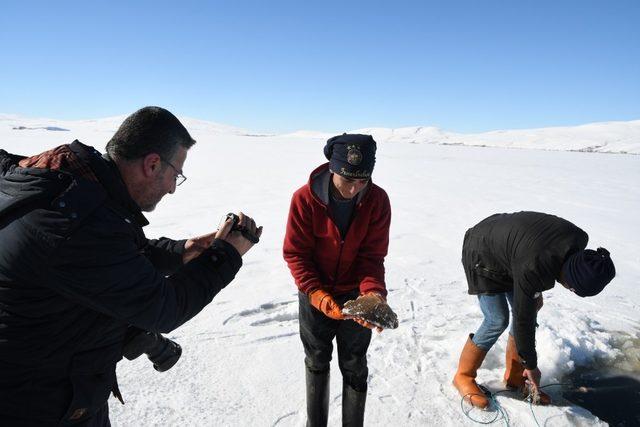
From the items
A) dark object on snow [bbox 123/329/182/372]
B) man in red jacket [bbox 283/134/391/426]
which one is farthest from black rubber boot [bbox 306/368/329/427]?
dark object on snow [bbox 123/329/182/372]

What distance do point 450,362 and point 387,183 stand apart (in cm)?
1124

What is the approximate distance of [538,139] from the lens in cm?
7638

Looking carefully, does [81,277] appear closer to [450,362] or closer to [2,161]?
[2,161]

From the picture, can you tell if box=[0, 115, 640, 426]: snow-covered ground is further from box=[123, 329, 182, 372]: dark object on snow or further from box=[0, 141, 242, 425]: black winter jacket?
box=[0, 141, 242, 425]: black winter jacket

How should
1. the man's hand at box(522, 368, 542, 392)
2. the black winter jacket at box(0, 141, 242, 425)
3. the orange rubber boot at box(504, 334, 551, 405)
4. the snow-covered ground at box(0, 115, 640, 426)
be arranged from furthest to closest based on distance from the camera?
the orange rubber boot at box(504, 334, 551, 405) < the snow-covered ground at box(0, 115, 640, 426) < the man's hand at box(522, 368, 542, 392) < the black winter jacket at box(0, 141, 242, 425)

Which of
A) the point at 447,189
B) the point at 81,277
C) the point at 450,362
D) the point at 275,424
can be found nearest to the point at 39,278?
the point at 81,277

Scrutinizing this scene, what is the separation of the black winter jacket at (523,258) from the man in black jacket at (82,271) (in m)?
1.75

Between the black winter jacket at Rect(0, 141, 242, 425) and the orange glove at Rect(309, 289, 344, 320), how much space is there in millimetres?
804

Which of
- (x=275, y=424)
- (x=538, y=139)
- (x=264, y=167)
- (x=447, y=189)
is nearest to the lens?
(x=275, y=424)

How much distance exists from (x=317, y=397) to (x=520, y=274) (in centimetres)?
144

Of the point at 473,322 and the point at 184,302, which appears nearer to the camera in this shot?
the point at 184,302

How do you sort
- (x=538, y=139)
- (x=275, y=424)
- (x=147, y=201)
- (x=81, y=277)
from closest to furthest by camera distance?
(x=81, y=277), (x=147, y=201), (x=275, y=424), (x=538, y=139)

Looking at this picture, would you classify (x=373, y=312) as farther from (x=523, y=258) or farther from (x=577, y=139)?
(x=577, y=139)

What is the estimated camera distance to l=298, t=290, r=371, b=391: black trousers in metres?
2.28
